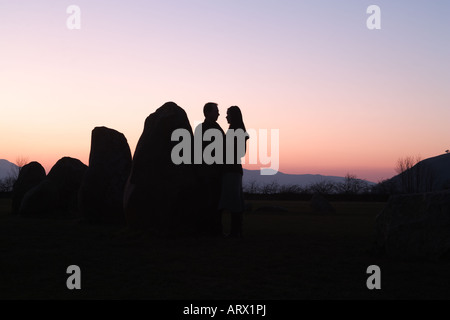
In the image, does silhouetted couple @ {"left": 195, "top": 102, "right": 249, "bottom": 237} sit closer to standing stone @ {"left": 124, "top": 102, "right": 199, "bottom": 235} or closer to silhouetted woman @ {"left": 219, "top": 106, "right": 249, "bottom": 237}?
silhouetted woman @ {"left": 219, "top": 106, "right": 249, "bottom": 237}

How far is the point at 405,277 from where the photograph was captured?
5859 millimetres

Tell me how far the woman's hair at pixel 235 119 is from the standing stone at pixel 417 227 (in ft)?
10.6

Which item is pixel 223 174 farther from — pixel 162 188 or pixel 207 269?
pixel 207 269

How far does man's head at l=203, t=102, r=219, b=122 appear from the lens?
9555mm

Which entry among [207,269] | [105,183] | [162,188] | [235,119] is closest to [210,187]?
[162,188]

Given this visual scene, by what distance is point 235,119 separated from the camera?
9.34 metres

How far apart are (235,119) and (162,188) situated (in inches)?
79.2

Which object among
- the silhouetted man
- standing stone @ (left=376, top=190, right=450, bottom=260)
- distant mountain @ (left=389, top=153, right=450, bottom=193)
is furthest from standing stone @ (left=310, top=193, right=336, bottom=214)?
distant mountain @ (left=389, top=153, right=450, bottom=193)

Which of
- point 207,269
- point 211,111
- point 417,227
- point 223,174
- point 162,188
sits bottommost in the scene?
point 207,269

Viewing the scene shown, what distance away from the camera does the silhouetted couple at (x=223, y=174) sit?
9242 mm

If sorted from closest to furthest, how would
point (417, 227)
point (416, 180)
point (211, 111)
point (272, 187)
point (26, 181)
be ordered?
1. point (417, 227)
2. point (211, 111)
3. point (26, 181)
4. point (272, 187)
5. point (416, 180)

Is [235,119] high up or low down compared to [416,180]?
up

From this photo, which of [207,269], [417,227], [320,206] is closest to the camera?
[207,269]
